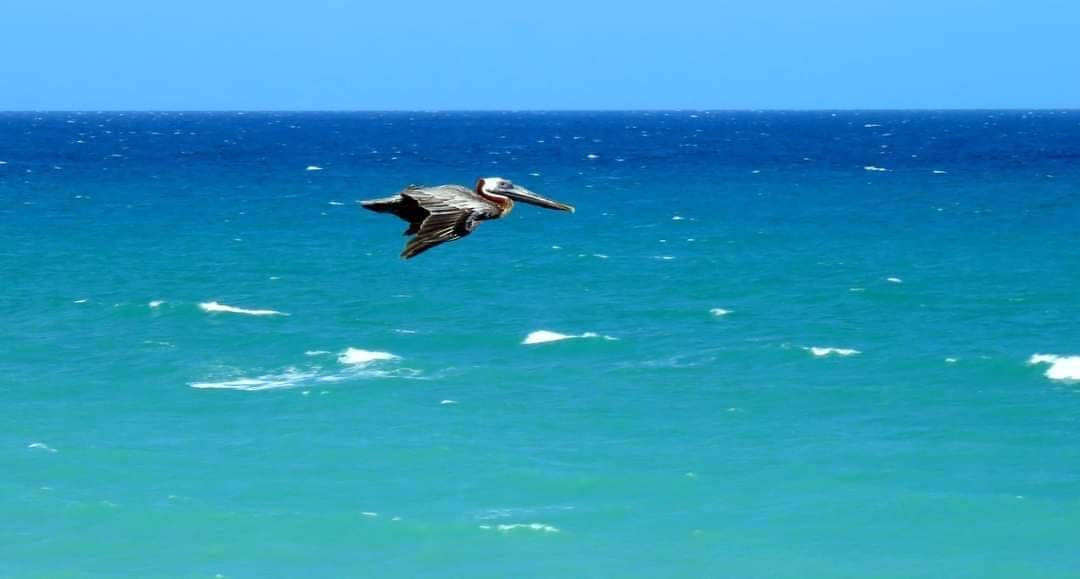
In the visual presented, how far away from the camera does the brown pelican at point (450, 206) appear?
30.9 ft

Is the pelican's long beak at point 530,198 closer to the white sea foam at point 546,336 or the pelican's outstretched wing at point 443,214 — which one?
the pelican's outstretched wing at point 443,214

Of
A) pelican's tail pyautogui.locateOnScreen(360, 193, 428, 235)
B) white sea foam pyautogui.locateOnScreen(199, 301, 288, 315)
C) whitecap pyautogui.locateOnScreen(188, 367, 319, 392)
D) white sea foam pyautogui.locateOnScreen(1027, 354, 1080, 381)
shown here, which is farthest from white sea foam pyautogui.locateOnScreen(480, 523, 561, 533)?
white sea foam pyautogui.locateOnScreen(199, 301, 288, 315)

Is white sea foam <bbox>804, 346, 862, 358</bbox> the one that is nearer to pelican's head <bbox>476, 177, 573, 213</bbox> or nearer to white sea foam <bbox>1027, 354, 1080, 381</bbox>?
white sea foam <bbox>1027, 354, 1080, 381</bbox>

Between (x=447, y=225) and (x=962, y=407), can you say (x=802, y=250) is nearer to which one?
(x=962, y=407)

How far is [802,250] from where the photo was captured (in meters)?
96.2

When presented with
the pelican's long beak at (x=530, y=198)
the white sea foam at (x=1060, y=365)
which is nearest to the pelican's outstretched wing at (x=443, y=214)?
the pelican's long beak at (x=530, y=198)

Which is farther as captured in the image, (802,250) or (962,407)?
(802,250)

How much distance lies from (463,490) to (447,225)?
36.6 m

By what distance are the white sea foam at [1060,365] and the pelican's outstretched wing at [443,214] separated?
51.1m

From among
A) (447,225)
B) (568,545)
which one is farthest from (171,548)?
(447,225)

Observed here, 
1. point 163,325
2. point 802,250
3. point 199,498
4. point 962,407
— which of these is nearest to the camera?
point 199,498

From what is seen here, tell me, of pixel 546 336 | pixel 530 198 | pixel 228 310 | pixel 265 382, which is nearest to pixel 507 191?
pixel 530 198

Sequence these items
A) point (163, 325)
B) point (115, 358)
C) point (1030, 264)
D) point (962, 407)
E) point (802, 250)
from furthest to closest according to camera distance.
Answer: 1. point (802, 250)
2. point (1030, 264)
3. point (163, 325)
4. point (115, 358)
5. point (962, 407)

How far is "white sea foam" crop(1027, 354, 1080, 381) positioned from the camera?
189ft
